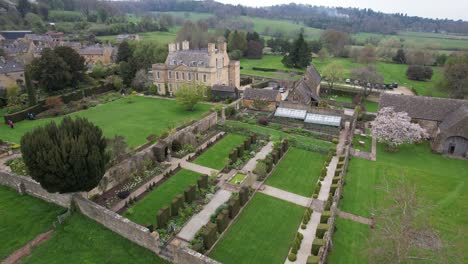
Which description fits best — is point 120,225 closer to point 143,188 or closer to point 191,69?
point 143,188

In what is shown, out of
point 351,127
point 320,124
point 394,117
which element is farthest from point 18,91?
point 394,117

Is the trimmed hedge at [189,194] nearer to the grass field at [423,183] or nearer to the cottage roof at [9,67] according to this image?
the grass field at [423,183]

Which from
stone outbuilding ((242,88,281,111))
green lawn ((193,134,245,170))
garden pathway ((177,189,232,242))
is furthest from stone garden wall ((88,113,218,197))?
stone outbuilding ((242,88,281,111))

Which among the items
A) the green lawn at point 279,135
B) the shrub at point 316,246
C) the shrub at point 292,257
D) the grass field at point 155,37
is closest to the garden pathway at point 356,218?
the shrub at point 316,246

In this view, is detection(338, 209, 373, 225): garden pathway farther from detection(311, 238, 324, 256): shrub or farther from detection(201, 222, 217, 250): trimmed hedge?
detection(201, 222, 217, 250): trimmed hedge

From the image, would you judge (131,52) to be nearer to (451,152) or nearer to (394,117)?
(394,117)

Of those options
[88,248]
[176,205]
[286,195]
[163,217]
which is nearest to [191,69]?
[286,195]
